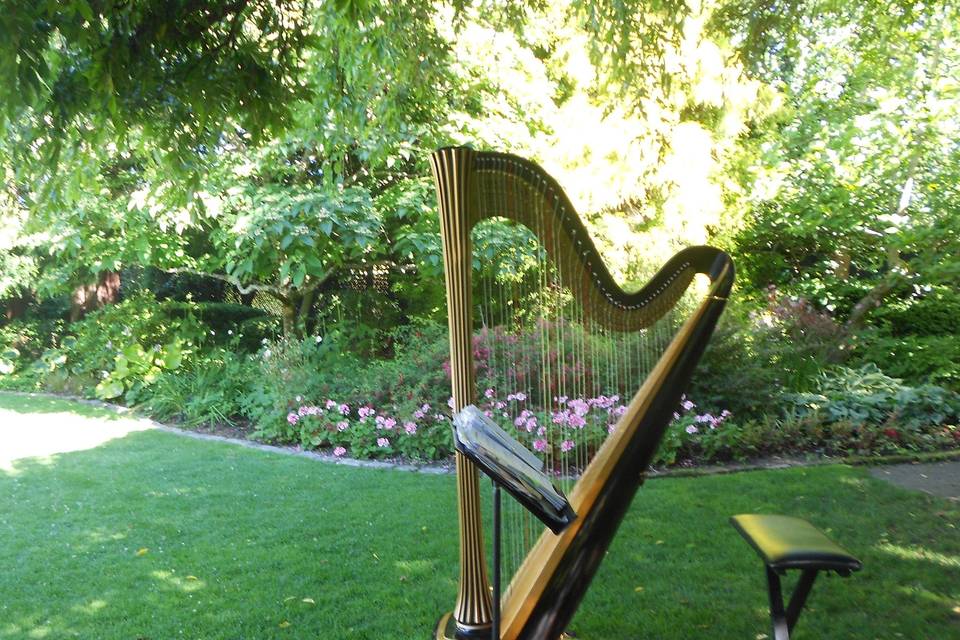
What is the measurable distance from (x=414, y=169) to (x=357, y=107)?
289 centimetres

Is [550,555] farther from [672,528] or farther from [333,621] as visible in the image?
[672,528]

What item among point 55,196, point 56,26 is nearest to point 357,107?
point 55,196

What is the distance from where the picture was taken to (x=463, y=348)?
2.11 meters

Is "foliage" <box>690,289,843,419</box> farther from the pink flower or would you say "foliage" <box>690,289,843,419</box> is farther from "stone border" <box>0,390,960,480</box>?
the pink flower

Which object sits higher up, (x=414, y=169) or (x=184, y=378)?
(x=414, y=169)

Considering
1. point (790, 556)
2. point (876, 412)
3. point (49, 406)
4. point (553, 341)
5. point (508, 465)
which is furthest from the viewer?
point (49, 406)

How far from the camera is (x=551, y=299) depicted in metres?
3.20

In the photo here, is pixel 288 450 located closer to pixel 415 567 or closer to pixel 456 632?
pixel 415 567

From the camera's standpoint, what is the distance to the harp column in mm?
2035

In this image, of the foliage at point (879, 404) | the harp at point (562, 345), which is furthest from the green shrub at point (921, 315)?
the harp at point (562, 345)

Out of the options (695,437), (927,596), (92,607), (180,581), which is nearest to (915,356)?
(695,437)

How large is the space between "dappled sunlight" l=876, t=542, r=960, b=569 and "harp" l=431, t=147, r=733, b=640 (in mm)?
1408

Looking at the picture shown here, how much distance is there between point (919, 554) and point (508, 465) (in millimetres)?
3589

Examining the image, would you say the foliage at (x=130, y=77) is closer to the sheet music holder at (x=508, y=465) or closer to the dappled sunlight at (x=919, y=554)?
the sheet music holder at (x=508, y=465)
